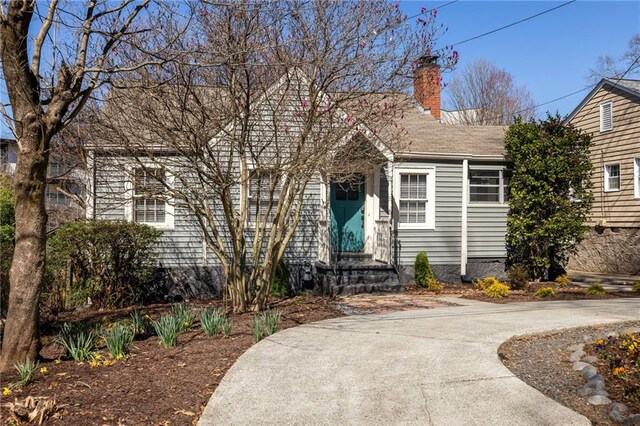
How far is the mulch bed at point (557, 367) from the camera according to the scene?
470cm

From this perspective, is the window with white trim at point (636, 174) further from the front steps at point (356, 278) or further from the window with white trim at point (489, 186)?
the front steps at point (356, 278)

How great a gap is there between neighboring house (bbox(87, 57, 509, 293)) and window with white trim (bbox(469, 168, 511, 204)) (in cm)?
3

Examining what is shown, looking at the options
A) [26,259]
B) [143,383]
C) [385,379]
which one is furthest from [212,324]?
[385,379]

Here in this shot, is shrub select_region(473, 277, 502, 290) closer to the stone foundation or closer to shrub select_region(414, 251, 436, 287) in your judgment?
shrub select_region(414, 251, 436, 287)

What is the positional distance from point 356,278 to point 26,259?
8185 millimetres

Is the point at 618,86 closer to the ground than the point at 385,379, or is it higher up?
higher up

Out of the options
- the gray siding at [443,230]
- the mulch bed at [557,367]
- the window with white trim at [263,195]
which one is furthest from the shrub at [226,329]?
the gray siding at [443,230]

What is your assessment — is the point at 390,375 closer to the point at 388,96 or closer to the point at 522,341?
the point at 522,341

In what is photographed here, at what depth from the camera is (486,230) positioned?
49.0 feet

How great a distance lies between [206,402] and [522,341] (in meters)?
4.37

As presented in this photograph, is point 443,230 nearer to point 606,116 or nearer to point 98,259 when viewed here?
point 98,259

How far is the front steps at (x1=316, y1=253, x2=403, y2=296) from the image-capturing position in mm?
12469

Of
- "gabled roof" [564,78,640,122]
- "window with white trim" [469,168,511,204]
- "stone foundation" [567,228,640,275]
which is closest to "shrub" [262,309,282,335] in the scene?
"window with white trim" [469,168,511,204]

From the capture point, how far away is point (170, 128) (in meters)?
8.49
